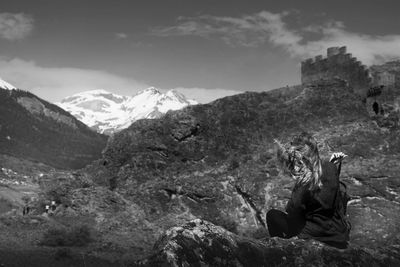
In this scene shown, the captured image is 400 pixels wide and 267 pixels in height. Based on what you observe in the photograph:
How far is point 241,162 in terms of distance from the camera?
24891 millimetres

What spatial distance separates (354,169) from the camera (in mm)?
22422

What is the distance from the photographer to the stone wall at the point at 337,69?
28698 mm

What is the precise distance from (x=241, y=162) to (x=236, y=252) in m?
18.9

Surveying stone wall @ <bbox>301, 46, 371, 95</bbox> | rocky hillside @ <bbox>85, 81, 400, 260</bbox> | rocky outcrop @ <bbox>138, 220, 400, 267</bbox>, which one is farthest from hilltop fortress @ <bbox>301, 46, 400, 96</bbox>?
rocky outcrop @ <bbox>138, 220, 400, 267</bbox>

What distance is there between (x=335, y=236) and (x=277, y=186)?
13992mm

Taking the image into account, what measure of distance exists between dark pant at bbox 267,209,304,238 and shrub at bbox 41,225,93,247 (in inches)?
330

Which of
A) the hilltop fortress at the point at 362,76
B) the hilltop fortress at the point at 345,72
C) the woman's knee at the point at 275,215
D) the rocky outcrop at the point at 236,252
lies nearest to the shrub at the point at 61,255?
the woman's knee at the point at 275,215

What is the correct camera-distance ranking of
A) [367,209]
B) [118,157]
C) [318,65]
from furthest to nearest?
[318,65] < [118,157] < [367,209]

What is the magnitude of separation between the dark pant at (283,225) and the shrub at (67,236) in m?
8.39

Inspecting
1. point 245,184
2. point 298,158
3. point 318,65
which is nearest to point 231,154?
point 245,184

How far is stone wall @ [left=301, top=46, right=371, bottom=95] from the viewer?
28.7 meters

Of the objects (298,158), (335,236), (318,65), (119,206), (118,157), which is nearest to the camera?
(335,236)

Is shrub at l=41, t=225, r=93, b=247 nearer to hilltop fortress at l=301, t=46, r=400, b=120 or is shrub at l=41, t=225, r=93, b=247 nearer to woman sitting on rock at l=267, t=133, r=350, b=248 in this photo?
woman sitting on rock at l=267, t=133, r=350, b=248

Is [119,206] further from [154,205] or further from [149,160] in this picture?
[149,160]
